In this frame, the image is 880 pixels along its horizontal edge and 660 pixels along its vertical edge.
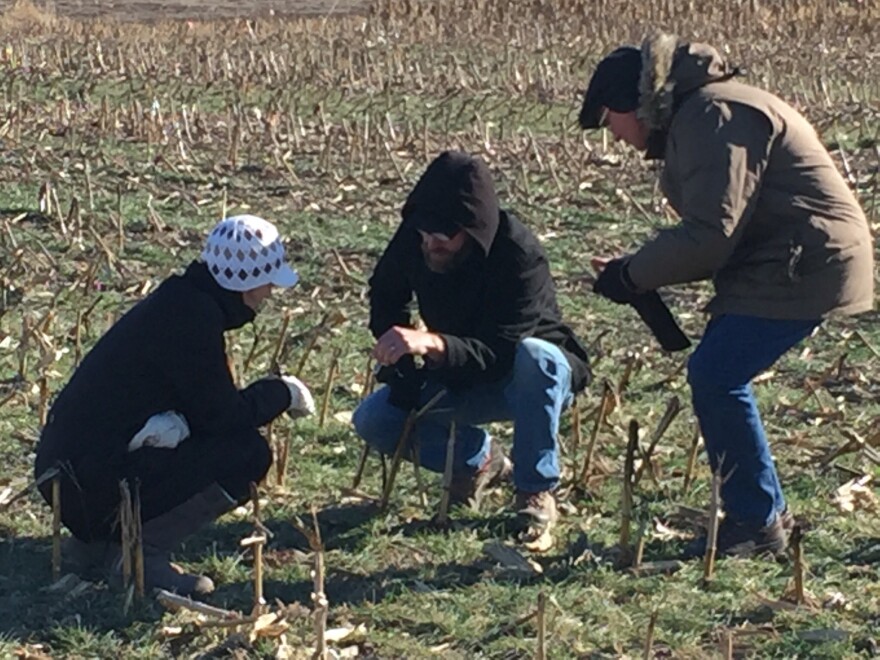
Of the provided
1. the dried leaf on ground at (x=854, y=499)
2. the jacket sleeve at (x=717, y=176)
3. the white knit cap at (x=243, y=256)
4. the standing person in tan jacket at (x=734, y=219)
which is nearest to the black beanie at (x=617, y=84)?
the standing person in tan jacket at (x=734, y=219)

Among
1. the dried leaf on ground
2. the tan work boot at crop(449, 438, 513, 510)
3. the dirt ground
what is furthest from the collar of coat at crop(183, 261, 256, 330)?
the dirt ground

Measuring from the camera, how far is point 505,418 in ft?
19.0

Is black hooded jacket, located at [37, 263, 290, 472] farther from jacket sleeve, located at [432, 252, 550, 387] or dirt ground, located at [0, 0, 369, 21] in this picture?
dirt ground, located at [0, 0, 369, 21]

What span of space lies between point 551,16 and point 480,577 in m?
20.2

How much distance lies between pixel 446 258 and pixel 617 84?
2.91 feet

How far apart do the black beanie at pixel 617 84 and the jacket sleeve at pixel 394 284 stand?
0.88m

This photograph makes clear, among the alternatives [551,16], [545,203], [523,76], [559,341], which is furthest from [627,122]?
[551,16]

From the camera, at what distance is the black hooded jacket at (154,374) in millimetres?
4988

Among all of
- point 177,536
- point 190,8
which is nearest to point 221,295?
point 177,536

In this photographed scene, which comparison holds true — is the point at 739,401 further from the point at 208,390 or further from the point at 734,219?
the point at 208,390

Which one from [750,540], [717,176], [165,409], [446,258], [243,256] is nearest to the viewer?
[717,176]

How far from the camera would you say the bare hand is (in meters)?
5.23

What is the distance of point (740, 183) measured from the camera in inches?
191

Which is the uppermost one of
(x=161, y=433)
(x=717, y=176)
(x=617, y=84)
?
(x=617, y=84)
